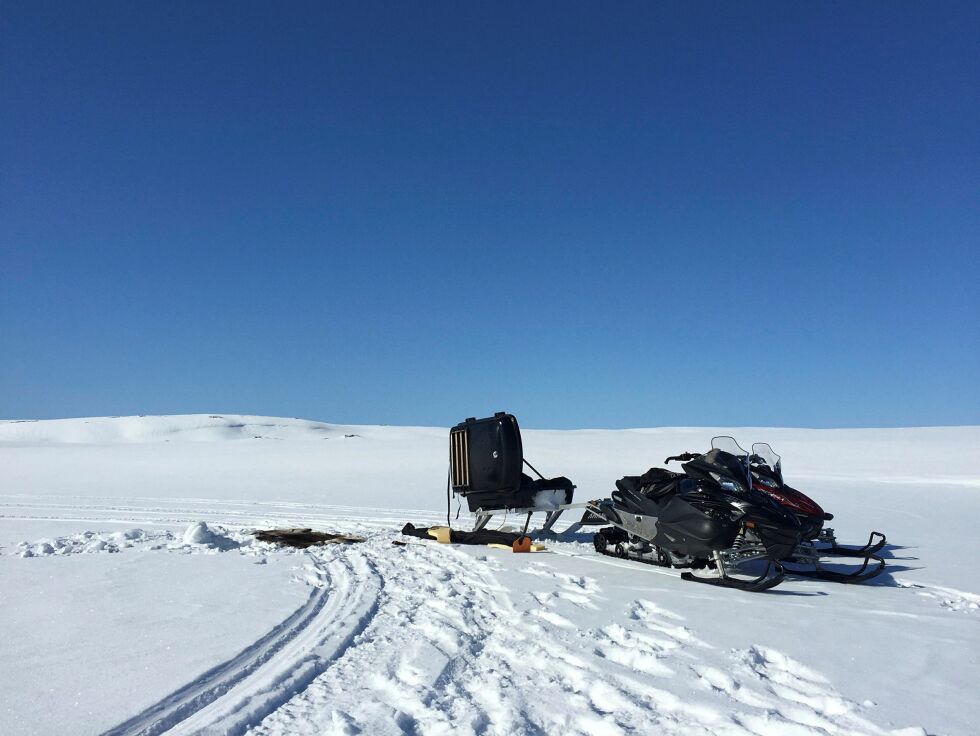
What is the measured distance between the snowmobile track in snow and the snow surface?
1 cm

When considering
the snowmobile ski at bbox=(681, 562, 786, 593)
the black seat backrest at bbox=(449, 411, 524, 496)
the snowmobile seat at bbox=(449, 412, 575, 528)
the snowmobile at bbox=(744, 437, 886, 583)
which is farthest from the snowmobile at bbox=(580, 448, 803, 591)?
the black seat backrest at bbox=(449, 411, 524, 496)

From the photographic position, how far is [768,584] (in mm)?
5594

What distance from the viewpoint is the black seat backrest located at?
8914 mm

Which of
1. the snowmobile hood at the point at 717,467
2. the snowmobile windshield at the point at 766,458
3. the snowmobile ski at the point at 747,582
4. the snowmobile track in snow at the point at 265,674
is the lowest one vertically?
the snowmobile track in snow at the point at 265,674

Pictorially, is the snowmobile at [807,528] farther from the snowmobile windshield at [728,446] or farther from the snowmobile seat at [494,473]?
the snowmobile seat at [494,473]

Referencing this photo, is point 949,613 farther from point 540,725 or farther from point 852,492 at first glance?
point 852,492

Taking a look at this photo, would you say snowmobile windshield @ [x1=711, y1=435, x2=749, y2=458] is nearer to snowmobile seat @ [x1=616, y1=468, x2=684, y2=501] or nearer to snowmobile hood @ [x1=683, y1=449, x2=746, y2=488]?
snowmobile hood @ [x1=683, y1=449, x2=746, y2=488]

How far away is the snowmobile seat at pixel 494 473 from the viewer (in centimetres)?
893

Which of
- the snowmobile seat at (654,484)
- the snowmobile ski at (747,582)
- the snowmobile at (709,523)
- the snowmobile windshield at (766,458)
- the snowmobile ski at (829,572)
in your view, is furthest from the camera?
the snowmobile windshield at (766,458)

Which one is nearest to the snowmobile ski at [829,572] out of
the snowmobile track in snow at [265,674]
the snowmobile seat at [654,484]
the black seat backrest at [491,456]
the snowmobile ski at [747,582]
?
the snowmobile ski at [747,582]

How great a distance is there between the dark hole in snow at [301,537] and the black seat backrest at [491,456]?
5.81 ft

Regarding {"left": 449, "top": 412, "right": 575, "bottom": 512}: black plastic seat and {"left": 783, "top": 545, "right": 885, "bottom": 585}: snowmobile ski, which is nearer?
{"left": 783, "top": 545, "right": 885, "bottom": 585}: snowmobile ski

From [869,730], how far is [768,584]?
2.85 meters

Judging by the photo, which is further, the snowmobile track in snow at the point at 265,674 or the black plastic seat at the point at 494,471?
the black plastic seat at the point at 494,471
